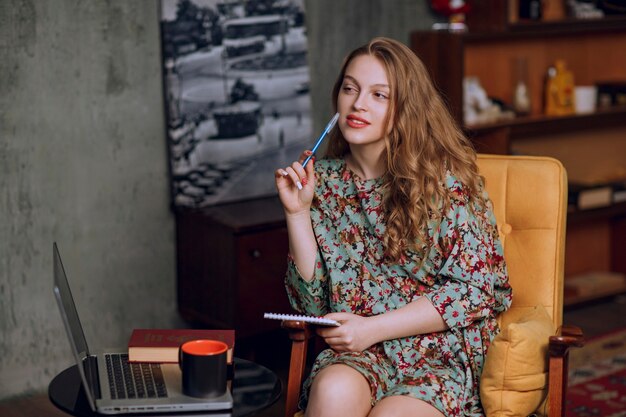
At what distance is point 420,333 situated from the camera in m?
2.37

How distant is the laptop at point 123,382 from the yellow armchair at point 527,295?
1.23ft

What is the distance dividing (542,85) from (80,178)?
7.41 ft

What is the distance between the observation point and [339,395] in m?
2.13

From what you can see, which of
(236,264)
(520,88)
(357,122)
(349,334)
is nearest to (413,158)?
(357,122)

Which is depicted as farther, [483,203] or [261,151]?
[261,151]

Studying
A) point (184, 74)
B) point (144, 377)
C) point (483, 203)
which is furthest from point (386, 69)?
point (184, 74)

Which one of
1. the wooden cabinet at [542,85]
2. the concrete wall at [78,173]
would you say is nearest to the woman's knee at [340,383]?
the concrete wall at [78,173]

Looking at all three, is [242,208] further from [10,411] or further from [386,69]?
[386,69]

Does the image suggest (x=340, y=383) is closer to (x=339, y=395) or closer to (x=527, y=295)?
(x=339, y=395)

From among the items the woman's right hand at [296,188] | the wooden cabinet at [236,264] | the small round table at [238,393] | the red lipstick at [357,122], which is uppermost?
the red lipstick at [357,122]

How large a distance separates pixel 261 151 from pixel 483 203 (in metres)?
1.60

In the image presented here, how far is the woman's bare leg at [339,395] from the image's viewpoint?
6.95ft

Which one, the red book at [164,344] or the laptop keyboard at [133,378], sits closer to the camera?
the laptop keyboard at [133,378]

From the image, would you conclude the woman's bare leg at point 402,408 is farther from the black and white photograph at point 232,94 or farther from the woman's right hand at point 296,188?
the black and white photograph at point 232,94
